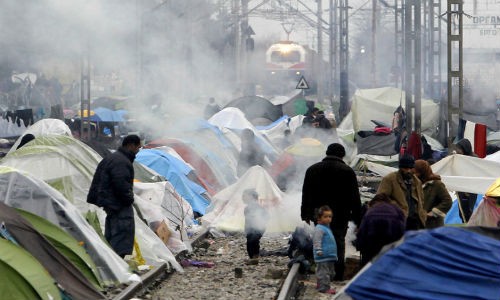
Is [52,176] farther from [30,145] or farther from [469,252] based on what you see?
[469,252]

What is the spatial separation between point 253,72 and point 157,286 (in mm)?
58424

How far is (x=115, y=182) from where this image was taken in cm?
1216

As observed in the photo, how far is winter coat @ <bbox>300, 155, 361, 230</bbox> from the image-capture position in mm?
11695

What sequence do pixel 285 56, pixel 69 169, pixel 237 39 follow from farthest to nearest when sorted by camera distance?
pixel 285 56
pixel 237 39
pixel 69 169

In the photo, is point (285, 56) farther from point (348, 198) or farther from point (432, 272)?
point (432, 272)

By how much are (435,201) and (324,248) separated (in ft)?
4.90

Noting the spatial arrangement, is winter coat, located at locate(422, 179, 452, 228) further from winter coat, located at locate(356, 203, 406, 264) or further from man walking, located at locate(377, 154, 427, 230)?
winter coat, located at locate(356, 203, 406, 264)

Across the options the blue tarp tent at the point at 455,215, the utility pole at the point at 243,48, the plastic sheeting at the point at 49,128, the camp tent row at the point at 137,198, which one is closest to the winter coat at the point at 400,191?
the camp tent row at the point at 137,198

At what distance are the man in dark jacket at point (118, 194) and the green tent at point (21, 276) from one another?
2681mm

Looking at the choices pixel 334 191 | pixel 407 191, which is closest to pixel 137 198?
pixel 334 191

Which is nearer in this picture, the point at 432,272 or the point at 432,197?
the point at 432,272

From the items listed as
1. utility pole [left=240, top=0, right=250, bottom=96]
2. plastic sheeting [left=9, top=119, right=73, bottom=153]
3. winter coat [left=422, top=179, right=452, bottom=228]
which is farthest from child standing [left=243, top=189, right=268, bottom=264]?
utility pole [left=240, top=0, right=250, bottom=96]

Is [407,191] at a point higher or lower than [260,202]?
higher

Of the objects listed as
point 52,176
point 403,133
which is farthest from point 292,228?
point 403,133
